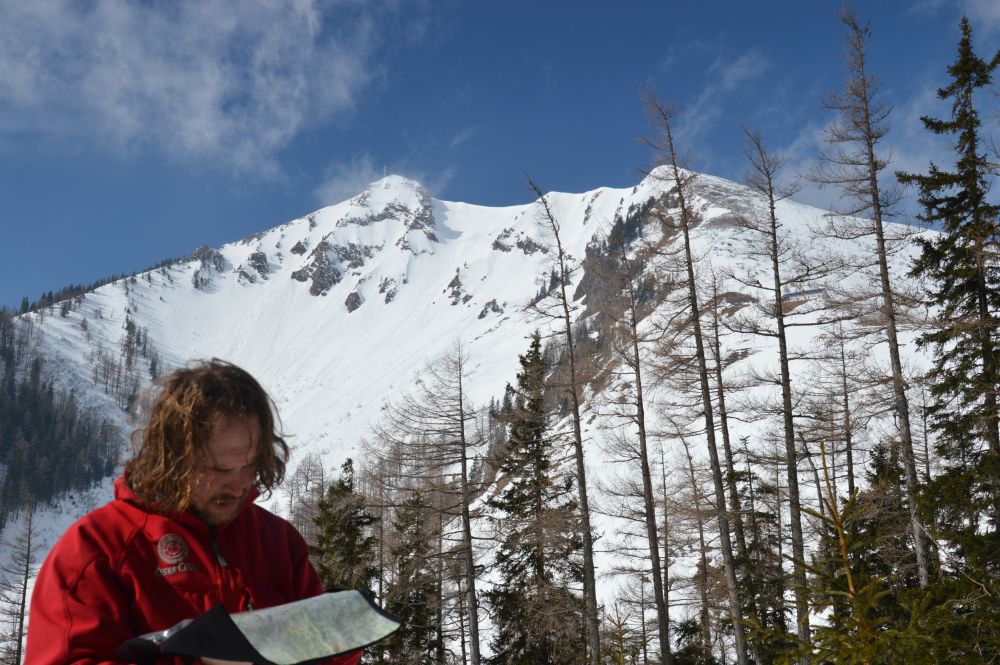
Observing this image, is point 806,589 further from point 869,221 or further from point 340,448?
point 340,448

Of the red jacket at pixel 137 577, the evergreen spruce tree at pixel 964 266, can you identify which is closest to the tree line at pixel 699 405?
the evergreen spruce tree at pixel 964 266

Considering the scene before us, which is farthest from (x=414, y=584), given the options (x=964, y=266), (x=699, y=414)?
(x=964, y=266)

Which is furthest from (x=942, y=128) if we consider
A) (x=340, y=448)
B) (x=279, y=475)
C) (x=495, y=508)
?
(x=340, y=448)

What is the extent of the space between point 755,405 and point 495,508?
794cm

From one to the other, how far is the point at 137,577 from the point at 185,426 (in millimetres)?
384

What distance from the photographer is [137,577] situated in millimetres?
1531

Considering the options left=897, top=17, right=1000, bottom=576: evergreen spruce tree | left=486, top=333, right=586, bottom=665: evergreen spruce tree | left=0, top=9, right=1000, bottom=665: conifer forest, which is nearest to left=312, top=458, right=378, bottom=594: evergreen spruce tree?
left=0, top=9, right=1000, bottom=665: conifer forest

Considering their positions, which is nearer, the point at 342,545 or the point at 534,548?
the point at 534,548

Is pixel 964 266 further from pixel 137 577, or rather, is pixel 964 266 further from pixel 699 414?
pixel 137 577

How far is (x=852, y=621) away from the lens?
326cm

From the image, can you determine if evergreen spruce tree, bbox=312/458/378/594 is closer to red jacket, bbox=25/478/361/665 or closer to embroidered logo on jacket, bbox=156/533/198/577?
red jacket, bbox=25/478/361/665

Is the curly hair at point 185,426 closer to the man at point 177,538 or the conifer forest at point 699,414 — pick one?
the man at point 177,538

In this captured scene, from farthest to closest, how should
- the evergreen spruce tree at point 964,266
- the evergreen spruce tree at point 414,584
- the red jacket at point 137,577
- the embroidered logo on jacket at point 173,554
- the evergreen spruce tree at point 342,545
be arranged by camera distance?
the evergreen spruce tree at point 342,545 < the evergreen spruce tree at point 414,584 < the evergreen spruce tree at point 964,266 < the embroidered logo on jacket at point 173,554 < the red jacket at point 137,577

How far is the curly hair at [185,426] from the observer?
5.38 feet
